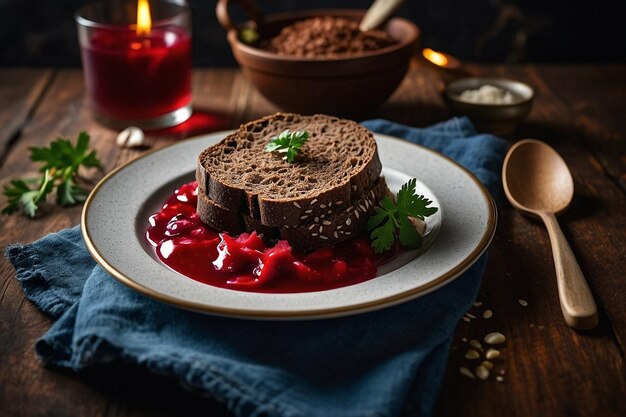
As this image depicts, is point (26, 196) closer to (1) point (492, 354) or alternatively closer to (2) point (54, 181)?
(2) point (54, 181)

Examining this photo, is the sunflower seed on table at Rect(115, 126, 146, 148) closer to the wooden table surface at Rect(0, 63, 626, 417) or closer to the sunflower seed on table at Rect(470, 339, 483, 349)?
the wooden table surface at Rect(0, 63, 626, 417)

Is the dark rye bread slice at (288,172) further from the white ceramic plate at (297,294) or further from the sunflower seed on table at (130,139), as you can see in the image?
the sunflower seed on table at (130,139)

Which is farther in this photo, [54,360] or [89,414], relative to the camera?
[54,360]

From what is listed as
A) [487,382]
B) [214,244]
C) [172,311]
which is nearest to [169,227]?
[214,244]

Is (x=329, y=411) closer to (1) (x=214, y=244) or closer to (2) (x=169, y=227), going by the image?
(1) (x=214, y=244)

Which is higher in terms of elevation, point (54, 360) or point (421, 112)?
point (54, 360)

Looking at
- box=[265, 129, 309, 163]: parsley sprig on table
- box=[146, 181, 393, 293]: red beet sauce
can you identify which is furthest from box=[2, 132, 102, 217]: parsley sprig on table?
box=[265, 129, 309, 163]: parsley sprig on table
